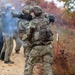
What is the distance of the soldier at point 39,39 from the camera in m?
8.55

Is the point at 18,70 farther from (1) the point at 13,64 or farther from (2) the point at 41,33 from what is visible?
(2) the point at 41,33

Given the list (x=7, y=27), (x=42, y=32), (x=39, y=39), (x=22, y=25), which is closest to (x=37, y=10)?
(x=42, y=32)

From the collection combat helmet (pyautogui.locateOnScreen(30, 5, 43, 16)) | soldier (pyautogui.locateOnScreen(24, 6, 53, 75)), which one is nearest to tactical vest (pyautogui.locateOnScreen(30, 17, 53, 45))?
soldier (pyautogui.locateOnScreen(24, 6, 53, 75))

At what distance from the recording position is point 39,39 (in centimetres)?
858

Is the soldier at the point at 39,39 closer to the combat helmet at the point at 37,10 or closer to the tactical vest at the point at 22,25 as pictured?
the combat helmet at the point at 37,10

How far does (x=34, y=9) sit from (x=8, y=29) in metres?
2.79

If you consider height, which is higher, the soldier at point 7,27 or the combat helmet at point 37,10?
the combat helmet at point 37,10

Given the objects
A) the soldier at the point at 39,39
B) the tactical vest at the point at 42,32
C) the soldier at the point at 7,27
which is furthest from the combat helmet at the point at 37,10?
the soldier at the point at 7,27

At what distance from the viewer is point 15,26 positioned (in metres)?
11.9

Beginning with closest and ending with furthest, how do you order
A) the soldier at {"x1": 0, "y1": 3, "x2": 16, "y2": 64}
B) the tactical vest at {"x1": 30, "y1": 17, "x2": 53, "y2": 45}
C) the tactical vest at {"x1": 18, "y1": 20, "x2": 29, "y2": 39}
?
the tactical vest at {"x1": 30, "y1": 17, "x2": 53, "y2": 45}, the soldier at {"x1": 0, "y1": 3, "x2": 16, "y2": 64}, the tactical vest at {"x1": 18, "y1": 20, "x2": 29, "y2": 39}

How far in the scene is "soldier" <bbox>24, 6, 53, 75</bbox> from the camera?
28.0 feet

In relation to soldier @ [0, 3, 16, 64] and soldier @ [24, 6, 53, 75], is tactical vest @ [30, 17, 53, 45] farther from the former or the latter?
soldier @ [0, 3, 16, 64]

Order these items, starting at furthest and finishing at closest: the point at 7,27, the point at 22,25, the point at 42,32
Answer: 1. the point at 22,25
2. the point at 7,27
3. the point at 42,32

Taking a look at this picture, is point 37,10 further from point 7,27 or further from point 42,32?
point 7,27
